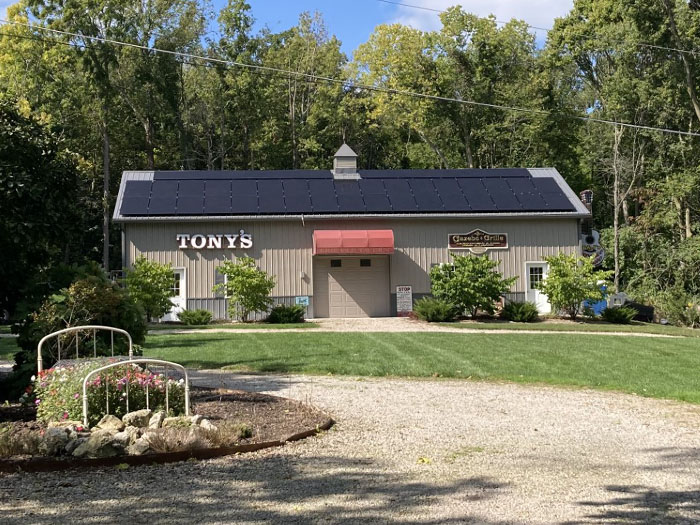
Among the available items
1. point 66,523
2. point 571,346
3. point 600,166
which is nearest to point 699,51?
point 600,166

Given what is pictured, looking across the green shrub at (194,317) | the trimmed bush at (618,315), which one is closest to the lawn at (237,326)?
the green shrub at (194,317)

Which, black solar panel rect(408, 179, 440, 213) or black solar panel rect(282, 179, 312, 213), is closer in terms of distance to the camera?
black solar panel rect(282, 179, 312, 213)

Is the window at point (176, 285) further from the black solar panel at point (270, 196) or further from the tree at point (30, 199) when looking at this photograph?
the tree at point (30, 199)

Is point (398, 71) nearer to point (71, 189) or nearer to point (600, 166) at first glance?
point (600, 166)

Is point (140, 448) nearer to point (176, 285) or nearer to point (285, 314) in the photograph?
point (285, 314)

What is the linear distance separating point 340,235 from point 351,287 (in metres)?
1.95

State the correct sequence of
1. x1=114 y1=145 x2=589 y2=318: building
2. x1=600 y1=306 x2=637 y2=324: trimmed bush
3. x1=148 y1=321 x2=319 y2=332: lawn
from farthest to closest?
x1=114 y1=145 x2=589 y2=318: building, x1=600 y1=306 x2=637 y2=324: trimmed bush, x1=148 y1=321 x2=319 y2=332: lawn

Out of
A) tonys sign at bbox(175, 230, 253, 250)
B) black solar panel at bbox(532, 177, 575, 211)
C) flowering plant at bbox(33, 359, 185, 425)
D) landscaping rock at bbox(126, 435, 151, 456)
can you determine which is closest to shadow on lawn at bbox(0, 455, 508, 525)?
landscaping rock at bbox(126, 435, 151, 456)

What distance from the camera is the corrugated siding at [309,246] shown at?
25.9 metres

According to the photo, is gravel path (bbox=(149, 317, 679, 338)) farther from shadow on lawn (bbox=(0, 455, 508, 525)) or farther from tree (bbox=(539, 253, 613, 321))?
shadow on lawn (bbox=(0, 455, 508, 525))

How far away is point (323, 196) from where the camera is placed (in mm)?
27844

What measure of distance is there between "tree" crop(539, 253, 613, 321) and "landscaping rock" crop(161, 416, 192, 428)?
750 inches

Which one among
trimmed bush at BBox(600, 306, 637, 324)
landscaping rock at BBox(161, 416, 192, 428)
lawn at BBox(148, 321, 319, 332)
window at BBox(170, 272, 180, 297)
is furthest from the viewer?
window at BBox(170, 272, 180, 297)

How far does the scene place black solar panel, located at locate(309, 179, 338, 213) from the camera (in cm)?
2698
